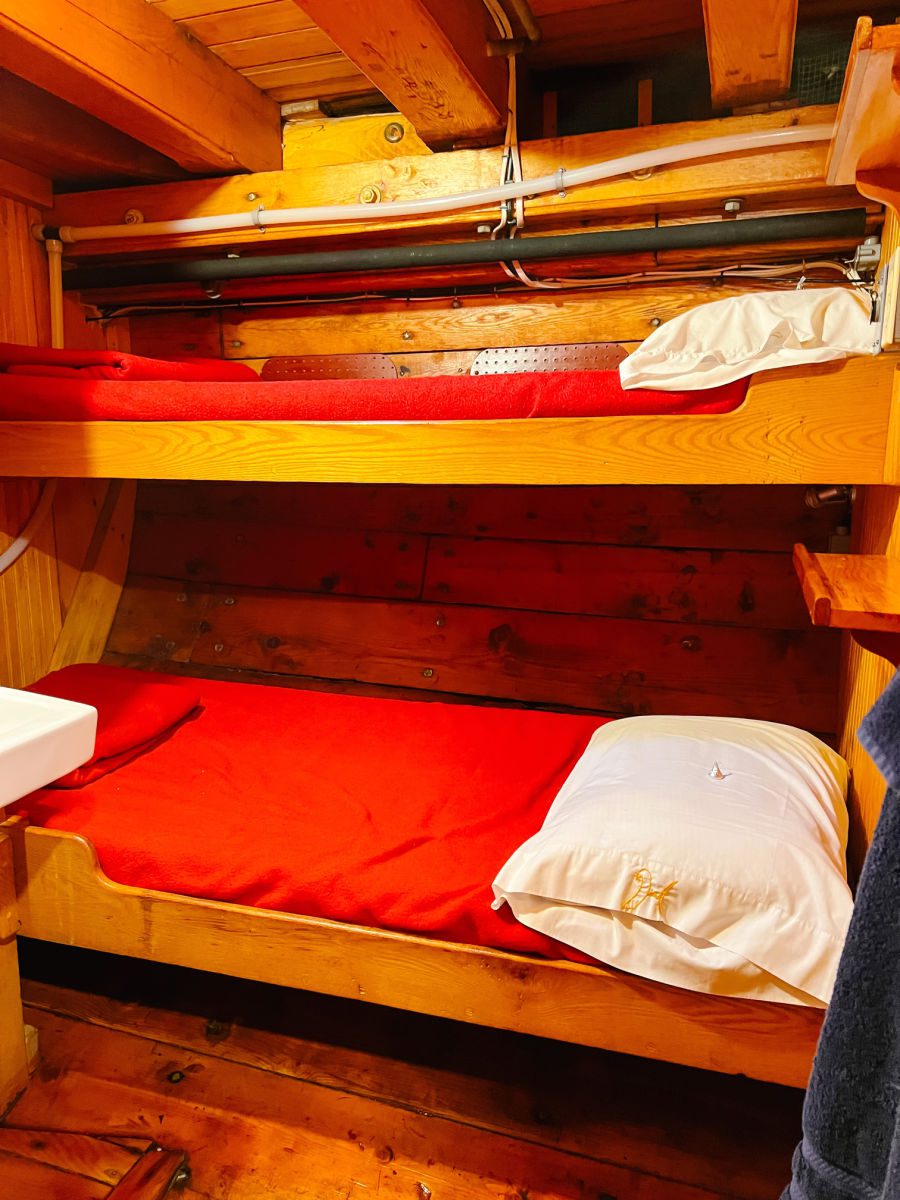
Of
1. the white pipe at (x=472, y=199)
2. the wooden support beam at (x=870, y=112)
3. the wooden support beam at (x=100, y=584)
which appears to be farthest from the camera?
the wooden support beam at (x=100, y=584)

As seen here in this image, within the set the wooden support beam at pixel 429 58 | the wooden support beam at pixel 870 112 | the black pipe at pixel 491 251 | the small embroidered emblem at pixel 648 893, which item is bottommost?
the small embroidered emblem at pixel 648 893

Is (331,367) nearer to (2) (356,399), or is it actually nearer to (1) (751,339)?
(2) (356,399)

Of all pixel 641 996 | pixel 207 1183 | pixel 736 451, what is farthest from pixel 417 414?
pixel 207 1183

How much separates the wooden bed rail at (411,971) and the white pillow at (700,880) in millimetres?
58

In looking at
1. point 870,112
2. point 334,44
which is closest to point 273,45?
point 334,44

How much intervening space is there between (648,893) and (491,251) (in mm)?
1429

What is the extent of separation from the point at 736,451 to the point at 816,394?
0.14m

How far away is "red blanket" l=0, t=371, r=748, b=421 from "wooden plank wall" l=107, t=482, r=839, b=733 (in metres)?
0.67

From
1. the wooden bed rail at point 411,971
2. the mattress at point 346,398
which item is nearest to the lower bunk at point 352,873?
the wooden bed rail at point 411,971

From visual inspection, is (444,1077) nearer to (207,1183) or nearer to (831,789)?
(207,1183)

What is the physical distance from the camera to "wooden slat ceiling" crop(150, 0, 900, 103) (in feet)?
5.58

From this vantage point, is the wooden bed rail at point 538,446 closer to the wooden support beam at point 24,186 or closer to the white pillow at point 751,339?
the white pillow at point 751,339

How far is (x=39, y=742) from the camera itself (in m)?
1.15

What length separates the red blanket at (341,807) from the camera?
1.29m
